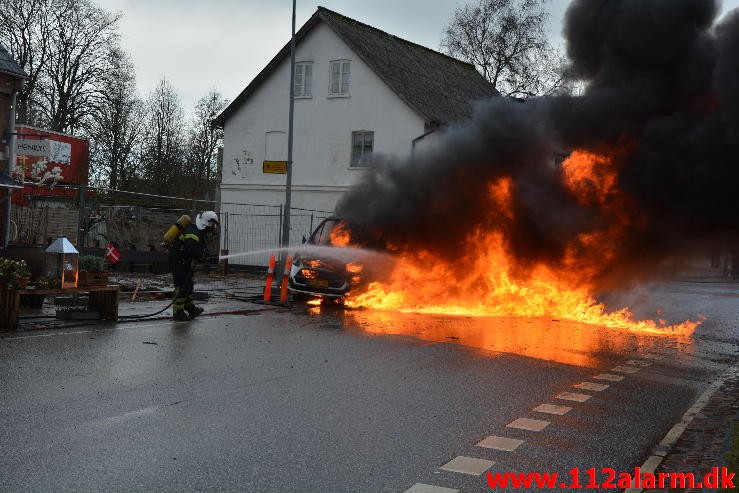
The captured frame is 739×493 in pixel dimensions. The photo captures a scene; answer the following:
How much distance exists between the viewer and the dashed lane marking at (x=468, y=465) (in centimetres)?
493

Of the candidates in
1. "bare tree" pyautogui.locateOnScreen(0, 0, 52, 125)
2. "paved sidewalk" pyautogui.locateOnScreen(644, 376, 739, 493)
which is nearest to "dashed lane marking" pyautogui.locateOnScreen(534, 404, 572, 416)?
"paved sidewalk" pyautogui.locateOnScreen(644, 376, 739, 493)

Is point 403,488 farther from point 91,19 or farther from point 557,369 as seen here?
point 91,19

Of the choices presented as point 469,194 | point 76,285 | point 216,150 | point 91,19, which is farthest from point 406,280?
point 216,150

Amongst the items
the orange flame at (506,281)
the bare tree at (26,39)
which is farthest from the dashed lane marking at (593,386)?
the bare tree at (26,39)

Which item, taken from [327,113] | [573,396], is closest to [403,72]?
[327,113]

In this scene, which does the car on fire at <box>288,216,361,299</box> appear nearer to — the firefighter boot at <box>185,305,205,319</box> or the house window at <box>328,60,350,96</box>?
the firefighter boot at <box>185,305,205,319</box>

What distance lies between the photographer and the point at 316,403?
21.7 ft

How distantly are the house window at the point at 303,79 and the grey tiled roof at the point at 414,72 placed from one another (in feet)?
6.81

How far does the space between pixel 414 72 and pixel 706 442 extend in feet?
86.8

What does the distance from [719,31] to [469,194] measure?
546cm

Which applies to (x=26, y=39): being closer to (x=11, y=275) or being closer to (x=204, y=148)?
(x=204, y=148)

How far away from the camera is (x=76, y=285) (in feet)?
36.7

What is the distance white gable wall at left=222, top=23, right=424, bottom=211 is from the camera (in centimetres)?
2798

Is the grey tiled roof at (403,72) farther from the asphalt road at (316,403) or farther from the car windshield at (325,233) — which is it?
the asphalt road at (316,403)
